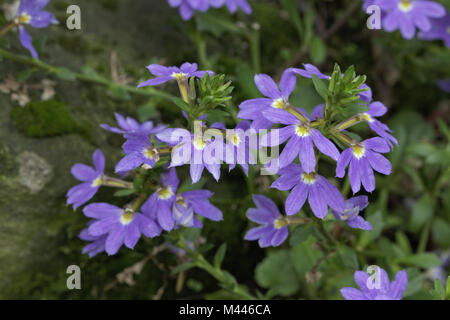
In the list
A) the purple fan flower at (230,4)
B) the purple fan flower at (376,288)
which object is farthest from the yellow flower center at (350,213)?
the purple fan flower at (230,4)

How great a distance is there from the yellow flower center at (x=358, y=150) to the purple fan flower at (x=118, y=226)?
847mm

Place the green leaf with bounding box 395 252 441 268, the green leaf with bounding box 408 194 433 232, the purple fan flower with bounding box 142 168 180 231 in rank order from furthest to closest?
the green leaf with bounding box 408 194 433 232
the green leaf with bounding box 395 252 441 268
the purple fan flower with bounding box 142 168 180 231

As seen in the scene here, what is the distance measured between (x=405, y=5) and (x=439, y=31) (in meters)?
0.51

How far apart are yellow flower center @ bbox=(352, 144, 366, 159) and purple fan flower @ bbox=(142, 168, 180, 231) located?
0.73m

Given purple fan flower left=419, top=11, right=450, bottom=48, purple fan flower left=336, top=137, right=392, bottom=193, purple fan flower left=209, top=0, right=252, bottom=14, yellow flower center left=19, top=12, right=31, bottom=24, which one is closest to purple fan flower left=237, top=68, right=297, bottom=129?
purple fan flower left=336, top=137, right=392, bottom=193

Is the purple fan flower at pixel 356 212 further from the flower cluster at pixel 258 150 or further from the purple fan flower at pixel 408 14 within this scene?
the purple fan flower at pixel 408 14

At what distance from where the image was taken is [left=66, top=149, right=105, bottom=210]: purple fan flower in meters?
2.07

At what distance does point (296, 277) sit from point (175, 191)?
1165 millimetres

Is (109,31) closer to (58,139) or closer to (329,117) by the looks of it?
(58,139)

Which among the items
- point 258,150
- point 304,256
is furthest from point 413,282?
point 258,150

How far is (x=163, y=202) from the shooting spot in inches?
76.3

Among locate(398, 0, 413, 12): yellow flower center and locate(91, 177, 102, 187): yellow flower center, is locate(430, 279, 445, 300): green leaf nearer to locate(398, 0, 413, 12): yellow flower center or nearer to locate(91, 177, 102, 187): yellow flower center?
locate(91, 177, 102, 187): yellow flower center

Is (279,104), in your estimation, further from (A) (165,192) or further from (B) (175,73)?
(A) (165,192)

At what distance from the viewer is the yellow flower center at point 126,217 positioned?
6.48ft
